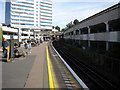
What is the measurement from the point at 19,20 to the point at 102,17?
90.8m

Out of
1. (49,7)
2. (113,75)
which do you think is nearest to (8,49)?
(113,75)

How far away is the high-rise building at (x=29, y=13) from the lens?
103m

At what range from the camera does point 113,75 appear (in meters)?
12.0

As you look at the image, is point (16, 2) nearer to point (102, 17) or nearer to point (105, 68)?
point (102, 17)

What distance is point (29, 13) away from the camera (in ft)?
360

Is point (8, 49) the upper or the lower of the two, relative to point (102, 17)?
lower

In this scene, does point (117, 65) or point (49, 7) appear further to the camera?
point (49, 7)

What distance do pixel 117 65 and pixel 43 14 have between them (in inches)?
4431

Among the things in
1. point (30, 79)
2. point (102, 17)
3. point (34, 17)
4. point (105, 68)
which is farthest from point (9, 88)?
point (34, 17)

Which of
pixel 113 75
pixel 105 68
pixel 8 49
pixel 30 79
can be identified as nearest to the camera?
pixel 30 79

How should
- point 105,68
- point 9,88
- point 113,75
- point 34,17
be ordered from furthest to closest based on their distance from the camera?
point 34,17 < point 105,68 < point 113,75 < point 9,88

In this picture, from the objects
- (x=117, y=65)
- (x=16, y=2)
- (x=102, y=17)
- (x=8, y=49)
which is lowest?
(x=117, y=65)

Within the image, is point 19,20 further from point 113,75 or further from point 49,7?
point 113,75

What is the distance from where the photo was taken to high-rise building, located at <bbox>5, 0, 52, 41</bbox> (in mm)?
102688
